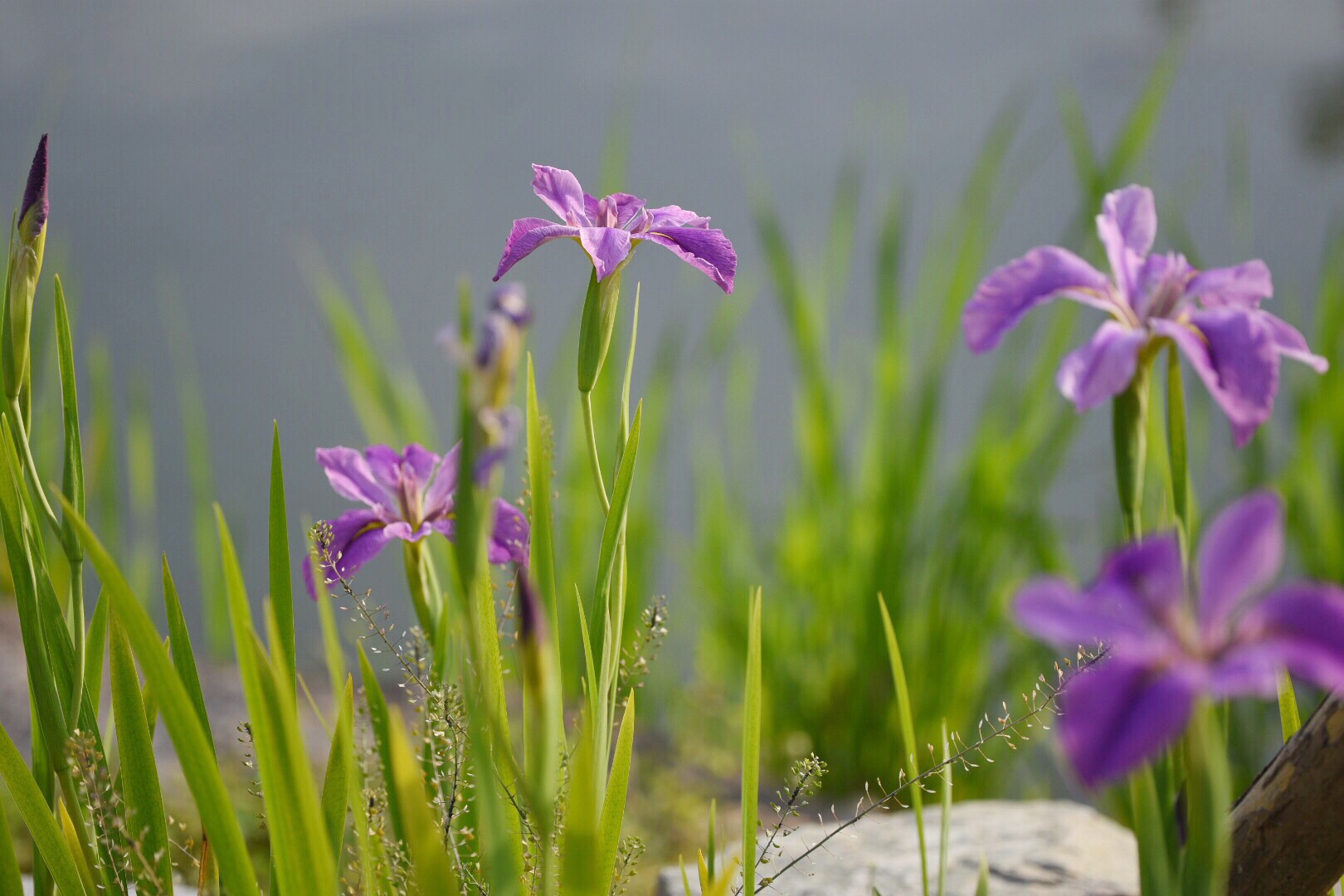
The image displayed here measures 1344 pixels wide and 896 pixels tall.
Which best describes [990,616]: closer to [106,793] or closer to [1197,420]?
[1197,420]

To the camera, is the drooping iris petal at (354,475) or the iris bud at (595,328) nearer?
the iris bud at (595,328)

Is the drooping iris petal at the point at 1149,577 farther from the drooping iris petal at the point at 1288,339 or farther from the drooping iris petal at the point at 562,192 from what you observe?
the drooping iris petal at the point at 562,192

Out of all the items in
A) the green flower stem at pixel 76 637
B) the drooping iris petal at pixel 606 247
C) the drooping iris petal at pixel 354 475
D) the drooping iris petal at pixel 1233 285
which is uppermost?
the drooping iris petal at pixel 606 247

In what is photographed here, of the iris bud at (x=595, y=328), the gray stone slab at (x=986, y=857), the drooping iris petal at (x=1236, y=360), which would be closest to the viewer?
the drooping iris petal at (x=1236, y=360)

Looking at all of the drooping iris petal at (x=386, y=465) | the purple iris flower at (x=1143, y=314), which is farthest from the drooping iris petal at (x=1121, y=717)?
the drooping iris petal at (x=386, y=465)

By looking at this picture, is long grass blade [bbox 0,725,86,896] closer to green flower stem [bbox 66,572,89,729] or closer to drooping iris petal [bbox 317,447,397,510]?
green flower stem [bbox 66,572,89,729]

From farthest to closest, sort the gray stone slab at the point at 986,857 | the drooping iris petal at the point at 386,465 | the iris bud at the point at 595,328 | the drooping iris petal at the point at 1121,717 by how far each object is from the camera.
Result: the gray stone slab at the point at 986,857 → the drooping iris petal at the point at 386,465 → the iris bud at the point at 595,328 → the drooping iris petal at the point at 1121,717
